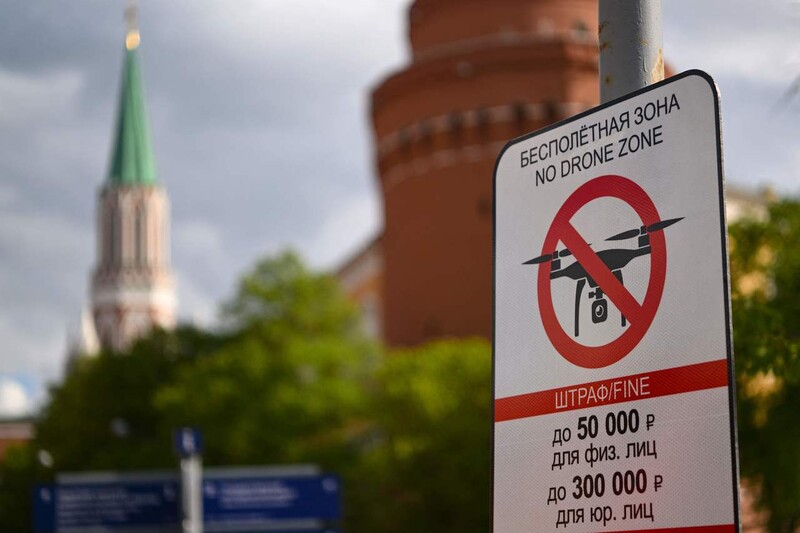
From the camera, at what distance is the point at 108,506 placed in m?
31.4

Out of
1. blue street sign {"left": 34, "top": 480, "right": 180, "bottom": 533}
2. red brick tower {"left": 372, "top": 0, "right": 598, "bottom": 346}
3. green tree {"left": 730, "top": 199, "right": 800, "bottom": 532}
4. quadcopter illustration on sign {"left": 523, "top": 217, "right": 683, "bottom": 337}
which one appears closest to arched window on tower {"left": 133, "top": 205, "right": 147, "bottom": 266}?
red brick tower {"left": 372, "top": 0, "right": 598, "bottom": 346}

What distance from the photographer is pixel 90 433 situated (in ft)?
184

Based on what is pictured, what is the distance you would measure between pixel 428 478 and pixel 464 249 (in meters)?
14.3

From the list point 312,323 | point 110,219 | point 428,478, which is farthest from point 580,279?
point 110,219

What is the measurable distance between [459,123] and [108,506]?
29.9 metres

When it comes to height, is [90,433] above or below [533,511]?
above

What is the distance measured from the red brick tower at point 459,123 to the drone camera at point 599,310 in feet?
171

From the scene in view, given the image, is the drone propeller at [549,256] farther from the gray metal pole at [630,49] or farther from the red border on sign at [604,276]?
the gray metal pole at [630,49]

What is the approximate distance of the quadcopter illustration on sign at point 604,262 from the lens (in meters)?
3.59

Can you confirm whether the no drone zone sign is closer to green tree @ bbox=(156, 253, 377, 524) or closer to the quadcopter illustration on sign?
the quadcopter illustration on sign

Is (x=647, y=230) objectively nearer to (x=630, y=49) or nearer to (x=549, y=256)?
(x=549, y=256)

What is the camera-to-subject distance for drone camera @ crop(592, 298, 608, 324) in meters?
3.67

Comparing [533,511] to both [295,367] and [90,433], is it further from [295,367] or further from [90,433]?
[90,433]

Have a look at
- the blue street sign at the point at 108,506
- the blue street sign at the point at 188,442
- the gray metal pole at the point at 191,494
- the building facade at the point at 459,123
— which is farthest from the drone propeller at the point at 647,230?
the building facade at the point at 459,123
